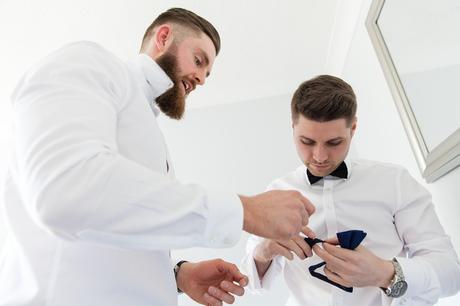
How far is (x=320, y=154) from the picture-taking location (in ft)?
3.98

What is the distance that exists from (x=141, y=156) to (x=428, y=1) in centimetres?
114

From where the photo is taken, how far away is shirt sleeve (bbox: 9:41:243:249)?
1.81 feet

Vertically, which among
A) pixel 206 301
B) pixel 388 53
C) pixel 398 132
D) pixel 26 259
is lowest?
pixel 206 301

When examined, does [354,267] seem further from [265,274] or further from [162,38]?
[162,38]

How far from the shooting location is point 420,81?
4.53 ft

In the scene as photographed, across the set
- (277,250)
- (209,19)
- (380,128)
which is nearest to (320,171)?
(277,250)

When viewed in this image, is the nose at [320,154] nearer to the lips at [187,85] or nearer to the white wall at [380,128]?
the white wall at [380,128]

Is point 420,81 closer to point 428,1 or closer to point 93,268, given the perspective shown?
point 428,1

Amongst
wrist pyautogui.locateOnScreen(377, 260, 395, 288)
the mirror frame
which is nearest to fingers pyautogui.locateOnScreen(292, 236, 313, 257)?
wrist pyautogui.locateOnScreen(377, 260, 395, 288)

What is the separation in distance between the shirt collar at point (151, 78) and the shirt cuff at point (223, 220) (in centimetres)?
55

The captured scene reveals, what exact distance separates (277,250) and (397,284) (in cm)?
31

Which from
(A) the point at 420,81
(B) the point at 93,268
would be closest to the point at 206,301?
(B) the point at 93,268

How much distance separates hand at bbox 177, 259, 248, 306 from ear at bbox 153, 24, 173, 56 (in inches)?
29.0

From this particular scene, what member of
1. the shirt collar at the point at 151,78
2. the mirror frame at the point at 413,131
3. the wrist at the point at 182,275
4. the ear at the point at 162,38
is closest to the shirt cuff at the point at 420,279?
the mirror frame at the point at 413,131
